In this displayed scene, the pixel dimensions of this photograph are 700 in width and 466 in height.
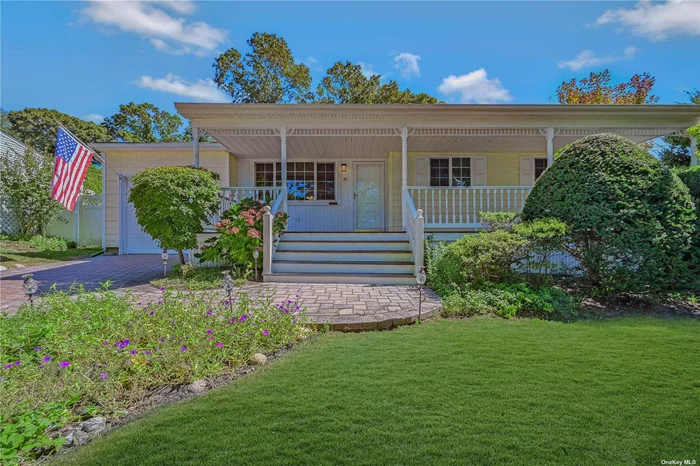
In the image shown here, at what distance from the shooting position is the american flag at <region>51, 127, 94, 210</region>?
23.7 ft

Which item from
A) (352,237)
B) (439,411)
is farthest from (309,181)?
(439,411)

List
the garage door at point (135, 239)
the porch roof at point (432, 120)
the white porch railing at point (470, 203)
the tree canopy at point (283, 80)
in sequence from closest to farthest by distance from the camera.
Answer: the porch roof at point (432, 120)
the white porch railing at point (470, 203)
the garage door at point (135, 239)
the tree canopy at point (283, 80)

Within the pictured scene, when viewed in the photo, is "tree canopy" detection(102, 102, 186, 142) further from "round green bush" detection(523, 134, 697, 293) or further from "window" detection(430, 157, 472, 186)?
"round green bush" detection(523, 134, 697, 293)

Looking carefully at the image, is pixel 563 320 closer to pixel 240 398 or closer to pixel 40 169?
pixel 240 398

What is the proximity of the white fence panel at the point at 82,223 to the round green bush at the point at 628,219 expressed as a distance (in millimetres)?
13050

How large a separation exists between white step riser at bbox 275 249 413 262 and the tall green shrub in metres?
1.66

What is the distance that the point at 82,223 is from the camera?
10.7 meters

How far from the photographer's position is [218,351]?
2.53m

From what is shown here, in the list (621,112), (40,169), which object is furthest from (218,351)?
(40,169)

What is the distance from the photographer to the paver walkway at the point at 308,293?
141 inches

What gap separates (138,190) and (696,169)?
9019 millimetres

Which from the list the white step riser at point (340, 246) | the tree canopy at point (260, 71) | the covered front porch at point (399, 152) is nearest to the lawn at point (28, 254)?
the covered front porch at point (399, 152)

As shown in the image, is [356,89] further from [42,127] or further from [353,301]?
[42,127]

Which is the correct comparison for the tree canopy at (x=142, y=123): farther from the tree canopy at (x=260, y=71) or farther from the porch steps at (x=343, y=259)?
→ the porch steps at (x=343, y=259)
